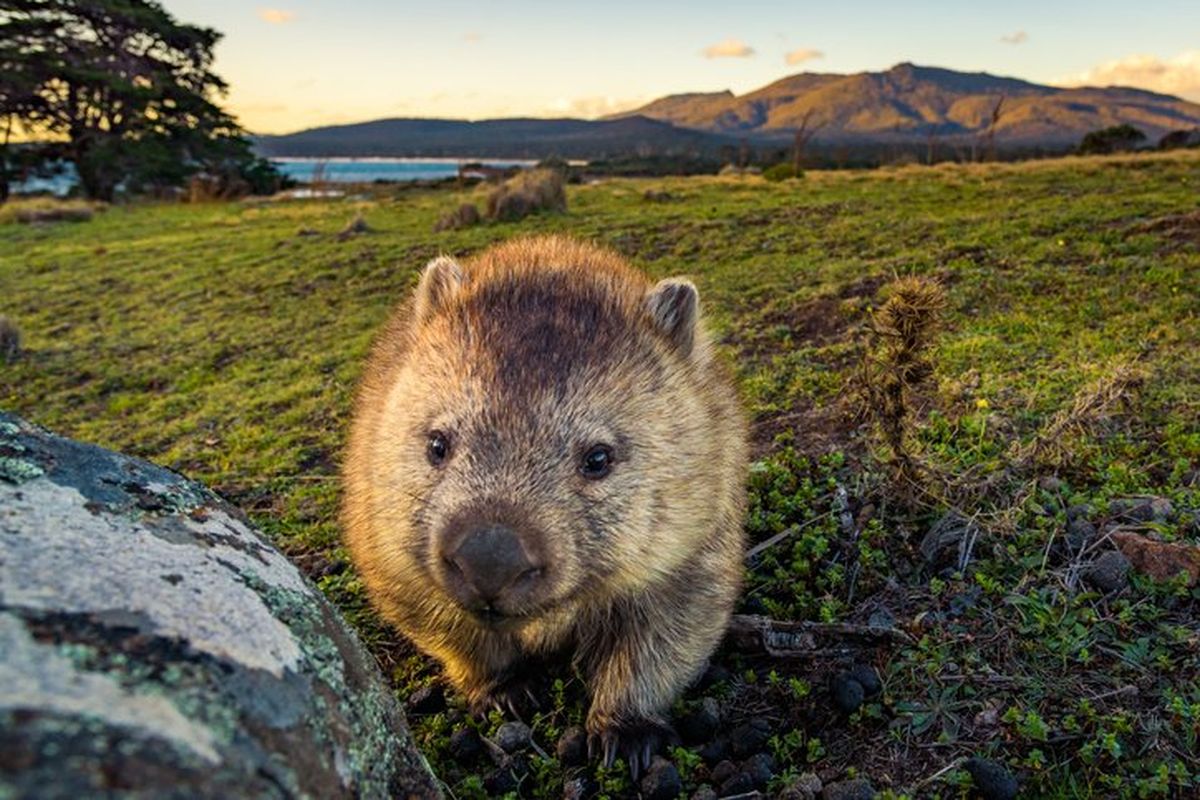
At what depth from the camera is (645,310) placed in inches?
119

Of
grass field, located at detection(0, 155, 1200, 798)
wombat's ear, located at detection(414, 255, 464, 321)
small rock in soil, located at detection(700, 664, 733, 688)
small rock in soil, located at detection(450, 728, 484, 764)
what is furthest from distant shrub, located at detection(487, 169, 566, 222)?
small rock in soil, located at detection(450, 728, 484, 764)

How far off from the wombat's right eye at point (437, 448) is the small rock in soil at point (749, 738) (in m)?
1.16

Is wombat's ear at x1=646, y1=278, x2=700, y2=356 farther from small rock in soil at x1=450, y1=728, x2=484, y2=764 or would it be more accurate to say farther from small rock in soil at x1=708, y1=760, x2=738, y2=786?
small rock in soil at x1=450, y1=728, x2=484, y2=764

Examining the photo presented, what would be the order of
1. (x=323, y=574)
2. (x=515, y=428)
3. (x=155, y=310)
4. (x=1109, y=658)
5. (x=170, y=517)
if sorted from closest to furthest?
(x=170, y=517) < (x=515, y=428) < (x=1109, y=658) < (x=323, y=574) < (x=155, y=310)

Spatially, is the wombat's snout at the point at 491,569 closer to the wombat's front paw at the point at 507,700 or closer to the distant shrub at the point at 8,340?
the wombat's front paw at the point at 507,700

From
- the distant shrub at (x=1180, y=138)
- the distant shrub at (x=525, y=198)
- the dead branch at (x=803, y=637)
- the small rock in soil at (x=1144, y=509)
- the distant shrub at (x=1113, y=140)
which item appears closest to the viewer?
the dead branch at (x=803, y=637)

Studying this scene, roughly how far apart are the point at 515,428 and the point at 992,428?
8.40 ft

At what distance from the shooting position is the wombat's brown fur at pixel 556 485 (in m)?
2.37

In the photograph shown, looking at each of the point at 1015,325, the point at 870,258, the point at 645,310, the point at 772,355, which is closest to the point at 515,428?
the point at 645,310

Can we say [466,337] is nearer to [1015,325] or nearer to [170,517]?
[170,517]

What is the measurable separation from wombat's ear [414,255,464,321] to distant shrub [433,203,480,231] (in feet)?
40.5

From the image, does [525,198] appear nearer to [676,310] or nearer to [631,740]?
[676,310]

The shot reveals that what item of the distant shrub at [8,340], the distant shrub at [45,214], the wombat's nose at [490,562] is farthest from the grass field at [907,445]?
the distant shrub at [45,214]

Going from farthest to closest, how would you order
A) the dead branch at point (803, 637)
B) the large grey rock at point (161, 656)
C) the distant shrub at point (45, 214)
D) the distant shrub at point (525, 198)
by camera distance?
the distant shrub at point (45, 214), the distant shrub at point (525, 198), the dead branch at point (803, 637), the large grey rock at point (161, 656)
